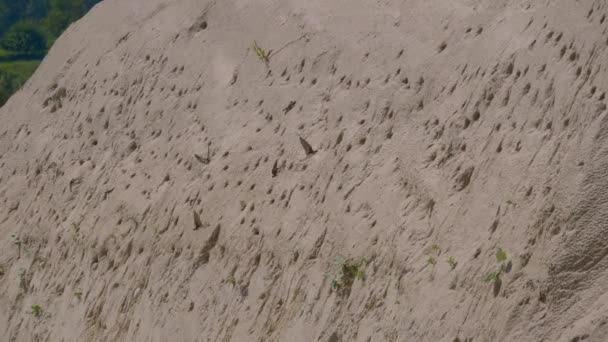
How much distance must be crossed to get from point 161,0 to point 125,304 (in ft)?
10.7

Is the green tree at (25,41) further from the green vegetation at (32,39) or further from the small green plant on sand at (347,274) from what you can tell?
the small green plant on sand at (347,274)

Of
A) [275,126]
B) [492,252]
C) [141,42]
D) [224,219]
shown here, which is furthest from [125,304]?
[492,252]

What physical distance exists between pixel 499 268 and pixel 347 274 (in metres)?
1.27

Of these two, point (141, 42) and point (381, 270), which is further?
point (141, 42)

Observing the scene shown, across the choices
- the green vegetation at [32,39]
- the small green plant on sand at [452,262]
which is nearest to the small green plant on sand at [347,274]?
the small green plant on sand at [452,262]

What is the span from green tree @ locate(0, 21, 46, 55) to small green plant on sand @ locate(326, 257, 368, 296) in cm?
5997

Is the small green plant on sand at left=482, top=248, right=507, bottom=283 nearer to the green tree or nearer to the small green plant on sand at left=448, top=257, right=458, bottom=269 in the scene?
the small green plant on sand at left=448, top=257, right=458, bottom=269

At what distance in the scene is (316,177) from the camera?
312 inches

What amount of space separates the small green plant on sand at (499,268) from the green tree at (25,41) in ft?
201

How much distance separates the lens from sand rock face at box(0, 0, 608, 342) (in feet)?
20.6

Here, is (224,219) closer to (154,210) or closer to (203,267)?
(203,267)

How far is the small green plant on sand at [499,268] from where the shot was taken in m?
6.23

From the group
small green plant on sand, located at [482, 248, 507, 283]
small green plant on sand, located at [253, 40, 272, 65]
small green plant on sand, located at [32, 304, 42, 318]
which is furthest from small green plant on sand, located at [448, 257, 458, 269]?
small green plant on sand, located at [32, 304, 42, 318]

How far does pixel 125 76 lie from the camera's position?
35.0ft
